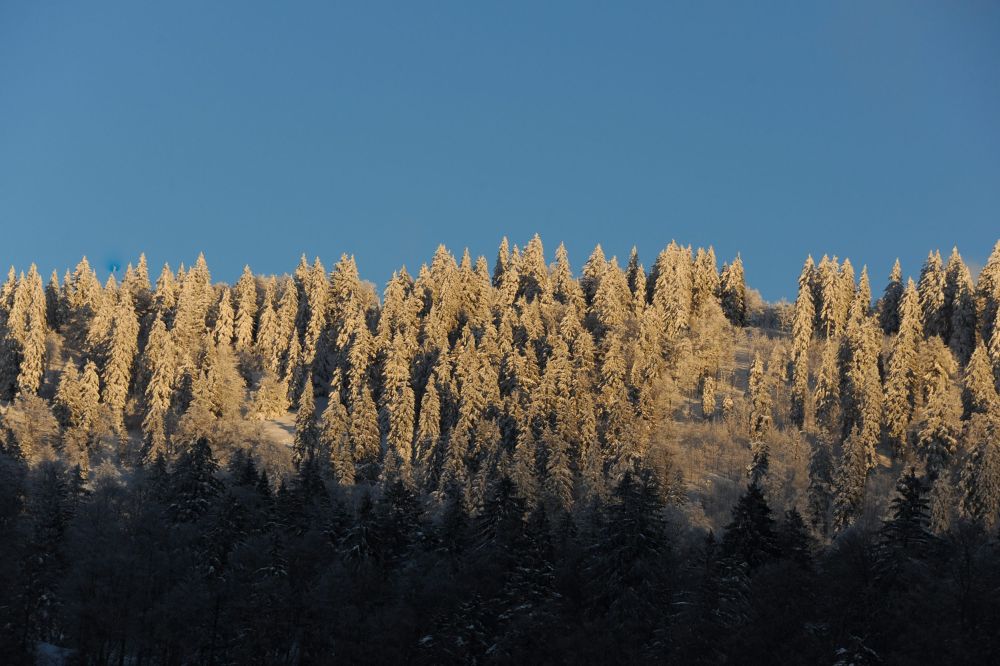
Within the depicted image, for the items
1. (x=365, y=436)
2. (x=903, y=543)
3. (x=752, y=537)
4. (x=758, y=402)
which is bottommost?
(x=903, y=543)

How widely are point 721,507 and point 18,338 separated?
9217 cm

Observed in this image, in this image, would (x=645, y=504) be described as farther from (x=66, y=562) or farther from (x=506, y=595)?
(x=66, y=562)

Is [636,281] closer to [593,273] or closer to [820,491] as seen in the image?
[593,273]

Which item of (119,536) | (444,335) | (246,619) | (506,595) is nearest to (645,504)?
(506,595)

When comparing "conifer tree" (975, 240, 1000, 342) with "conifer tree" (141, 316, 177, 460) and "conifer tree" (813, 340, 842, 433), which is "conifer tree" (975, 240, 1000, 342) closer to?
"conifer tree" (813, 340, 842, 433)

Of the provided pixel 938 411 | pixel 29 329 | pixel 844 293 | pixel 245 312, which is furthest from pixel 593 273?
pixel 29 329

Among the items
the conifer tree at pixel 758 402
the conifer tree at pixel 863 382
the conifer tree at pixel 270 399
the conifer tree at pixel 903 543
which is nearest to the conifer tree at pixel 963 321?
the conifer tree at pixel 863 382

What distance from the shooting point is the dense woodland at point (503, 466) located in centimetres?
7325

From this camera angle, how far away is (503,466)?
354 ft

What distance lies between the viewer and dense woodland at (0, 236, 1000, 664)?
73250mm

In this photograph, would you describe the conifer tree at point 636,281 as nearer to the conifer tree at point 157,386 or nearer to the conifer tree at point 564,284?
the conifer tree at point 564,284

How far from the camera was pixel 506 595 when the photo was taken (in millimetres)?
76500

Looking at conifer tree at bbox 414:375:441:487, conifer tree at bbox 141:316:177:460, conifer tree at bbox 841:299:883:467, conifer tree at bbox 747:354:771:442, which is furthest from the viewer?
conifer tree at bbox 141:316:177:460

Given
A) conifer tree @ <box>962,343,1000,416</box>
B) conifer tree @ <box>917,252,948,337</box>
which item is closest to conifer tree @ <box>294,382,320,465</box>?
conifer tree @ <box>962,343,1000,416</box>
